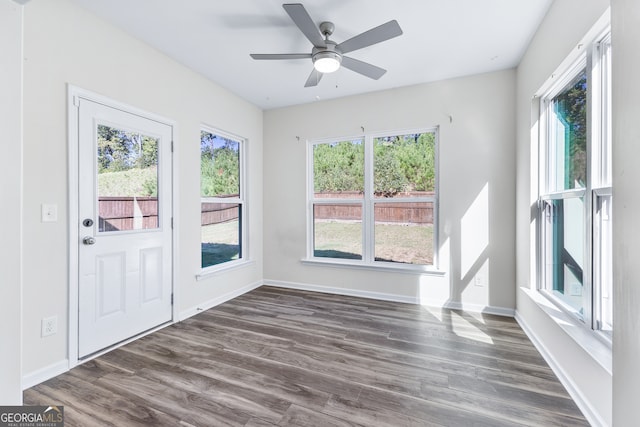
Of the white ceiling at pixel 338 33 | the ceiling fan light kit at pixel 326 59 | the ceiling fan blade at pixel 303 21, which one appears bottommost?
the ceiling fan light kit at pixel 326 59

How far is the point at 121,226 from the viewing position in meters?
2.53

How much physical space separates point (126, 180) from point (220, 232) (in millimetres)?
1390

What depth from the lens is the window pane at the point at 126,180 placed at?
240cm

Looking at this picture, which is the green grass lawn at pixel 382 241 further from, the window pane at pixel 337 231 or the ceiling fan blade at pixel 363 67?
the ceiling fan blade at pixel 363 67

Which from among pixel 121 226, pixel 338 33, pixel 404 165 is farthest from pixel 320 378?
pixel 338 33

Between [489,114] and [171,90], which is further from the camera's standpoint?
[489,114]

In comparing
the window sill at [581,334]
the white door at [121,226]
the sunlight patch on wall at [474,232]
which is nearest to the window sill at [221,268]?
the white door at [121,226]

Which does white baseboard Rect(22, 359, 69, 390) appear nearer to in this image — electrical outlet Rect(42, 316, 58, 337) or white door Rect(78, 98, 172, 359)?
white door Rect(78, 98, 172, 359)

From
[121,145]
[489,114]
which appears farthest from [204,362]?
[489,114]

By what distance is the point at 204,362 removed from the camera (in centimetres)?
222

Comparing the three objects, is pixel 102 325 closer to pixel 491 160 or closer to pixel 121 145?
pixel 121 145

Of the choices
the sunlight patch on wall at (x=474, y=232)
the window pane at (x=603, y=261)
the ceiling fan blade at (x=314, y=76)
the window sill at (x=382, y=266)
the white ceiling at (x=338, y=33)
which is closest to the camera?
the window pane at (x=603, y=261)

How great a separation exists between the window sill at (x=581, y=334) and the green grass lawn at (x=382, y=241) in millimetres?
1375

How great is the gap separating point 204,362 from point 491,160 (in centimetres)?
350
